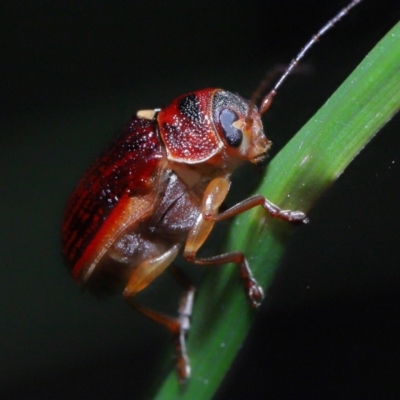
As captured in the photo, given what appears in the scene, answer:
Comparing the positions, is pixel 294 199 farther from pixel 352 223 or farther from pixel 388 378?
pixel 388 378

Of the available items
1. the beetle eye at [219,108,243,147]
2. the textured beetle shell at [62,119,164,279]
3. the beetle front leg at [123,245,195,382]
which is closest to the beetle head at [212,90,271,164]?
the beetle eye at [219,108,243,147]

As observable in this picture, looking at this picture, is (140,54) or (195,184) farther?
(140,54)

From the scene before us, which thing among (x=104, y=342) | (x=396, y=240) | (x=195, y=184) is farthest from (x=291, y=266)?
(x=104, y=342)

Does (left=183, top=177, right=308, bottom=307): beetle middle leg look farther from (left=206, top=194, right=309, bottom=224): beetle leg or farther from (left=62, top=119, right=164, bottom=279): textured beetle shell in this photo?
(left=62, top=119, right=164, bottom=279): textured beetle shell

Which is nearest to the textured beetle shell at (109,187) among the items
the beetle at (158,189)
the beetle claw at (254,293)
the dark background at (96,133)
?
the beetle at (158,189)

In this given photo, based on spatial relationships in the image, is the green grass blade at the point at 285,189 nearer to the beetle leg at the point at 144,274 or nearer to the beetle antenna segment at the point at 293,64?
the beetle antenna segment at the point at 293,64

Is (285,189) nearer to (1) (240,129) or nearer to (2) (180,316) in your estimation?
(1) (240,129)

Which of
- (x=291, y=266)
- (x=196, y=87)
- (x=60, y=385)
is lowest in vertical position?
(x=60, y=385)

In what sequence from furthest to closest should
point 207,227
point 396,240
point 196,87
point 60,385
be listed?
point 196,87 < point 60,385 < point 207,227 < point 396,240
